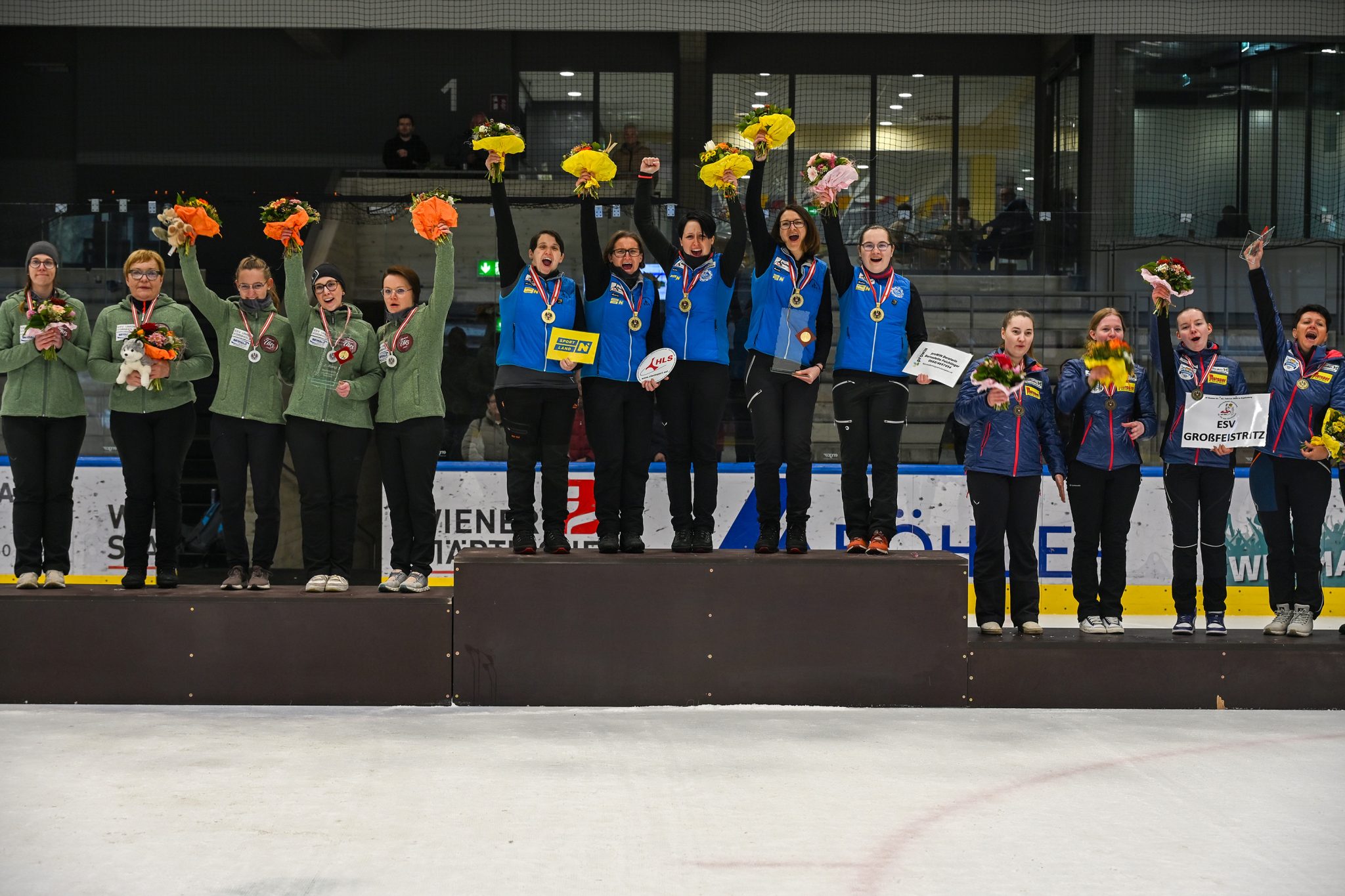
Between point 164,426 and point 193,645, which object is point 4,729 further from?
point 164,426

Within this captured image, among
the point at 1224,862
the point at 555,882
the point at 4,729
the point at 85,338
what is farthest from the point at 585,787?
the point at 85,338

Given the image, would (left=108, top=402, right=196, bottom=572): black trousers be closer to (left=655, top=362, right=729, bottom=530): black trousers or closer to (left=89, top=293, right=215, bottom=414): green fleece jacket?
(left=89, top=293, right=215, bottom=414): green fleece jacket

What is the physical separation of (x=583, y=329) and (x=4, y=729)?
9.37ft

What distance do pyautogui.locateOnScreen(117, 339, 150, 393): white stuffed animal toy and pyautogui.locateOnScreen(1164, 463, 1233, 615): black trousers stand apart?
4.58 metres

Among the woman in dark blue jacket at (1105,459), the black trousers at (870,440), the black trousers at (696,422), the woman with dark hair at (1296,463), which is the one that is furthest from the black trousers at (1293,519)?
the black trousers at (696,422)

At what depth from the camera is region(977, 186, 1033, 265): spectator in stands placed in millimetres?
10594

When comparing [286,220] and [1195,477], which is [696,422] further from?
[1195,477]

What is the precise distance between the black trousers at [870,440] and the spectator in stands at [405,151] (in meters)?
→ 9.19

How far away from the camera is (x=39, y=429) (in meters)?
5.98

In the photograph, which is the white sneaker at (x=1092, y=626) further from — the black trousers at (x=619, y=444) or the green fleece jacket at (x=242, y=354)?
the green fleece jacket at (x=242, y=354)

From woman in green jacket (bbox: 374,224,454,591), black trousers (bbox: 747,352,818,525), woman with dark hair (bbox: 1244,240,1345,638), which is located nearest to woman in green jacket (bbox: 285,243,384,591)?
woman in green jacket (bbox: 374,224,454,591)

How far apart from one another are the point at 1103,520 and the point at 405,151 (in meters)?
9.92

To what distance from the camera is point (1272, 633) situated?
20.6 feet

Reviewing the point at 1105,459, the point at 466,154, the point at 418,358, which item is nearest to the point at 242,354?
the point at 418,358
